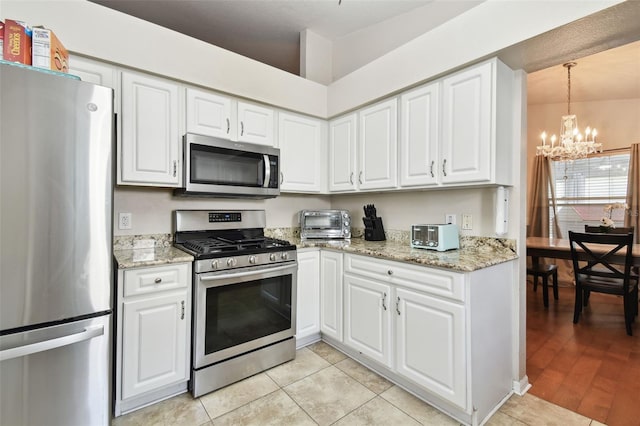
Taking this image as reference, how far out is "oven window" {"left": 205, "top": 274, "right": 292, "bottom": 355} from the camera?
6.31 feet

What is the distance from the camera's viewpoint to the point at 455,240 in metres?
2.14

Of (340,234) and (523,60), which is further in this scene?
(340,234)

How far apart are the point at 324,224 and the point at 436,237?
110 cm

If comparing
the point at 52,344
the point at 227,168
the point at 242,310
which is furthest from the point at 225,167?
the point at 52,344

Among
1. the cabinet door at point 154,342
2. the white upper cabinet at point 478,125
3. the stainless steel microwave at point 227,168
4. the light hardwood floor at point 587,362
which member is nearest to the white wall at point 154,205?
the stainless steel microwave at point 227,168

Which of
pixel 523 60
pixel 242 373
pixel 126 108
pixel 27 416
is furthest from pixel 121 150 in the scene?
pixel 523 60

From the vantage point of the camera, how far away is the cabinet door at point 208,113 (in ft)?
7.18

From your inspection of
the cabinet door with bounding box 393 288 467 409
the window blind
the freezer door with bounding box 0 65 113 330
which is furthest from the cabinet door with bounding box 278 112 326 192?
the window blind

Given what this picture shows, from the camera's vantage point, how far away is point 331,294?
8.05 feet

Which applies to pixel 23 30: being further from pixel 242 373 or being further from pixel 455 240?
pixel 455 240

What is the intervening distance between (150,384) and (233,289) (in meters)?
0.70

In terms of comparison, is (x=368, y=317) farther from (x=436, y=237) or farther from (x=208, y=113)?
(x=208, y=113)

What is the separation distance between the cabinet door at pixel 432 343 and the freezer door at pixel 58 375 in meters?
1.60

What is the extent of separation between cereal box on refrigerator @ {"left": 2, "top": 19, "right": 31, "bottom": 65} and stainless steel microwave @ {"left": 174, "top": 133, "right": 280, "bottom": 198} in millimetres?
903
